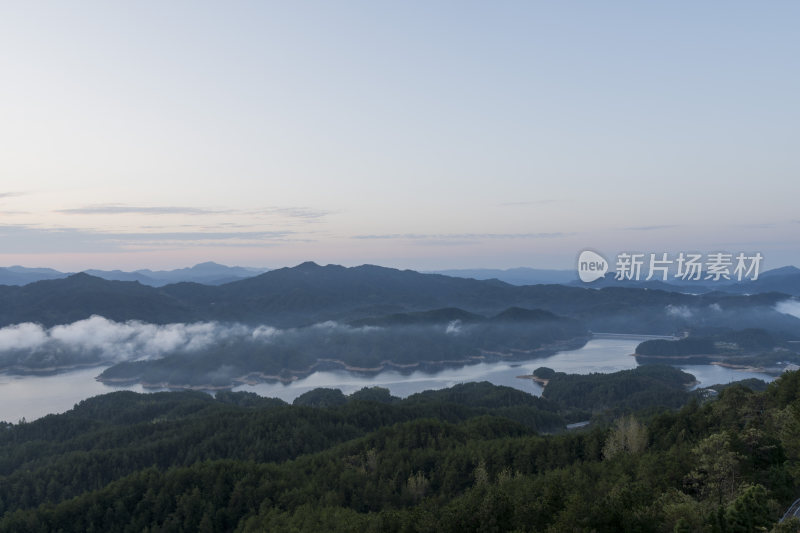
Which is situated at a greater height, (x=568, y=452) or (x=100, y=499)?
(x=568, y=452)

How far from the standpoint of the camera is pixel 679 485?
3428 centimetres

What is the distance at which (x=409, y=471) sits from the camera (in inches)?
2682

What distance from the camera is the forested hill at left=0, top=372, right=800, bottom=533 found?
30.3 m

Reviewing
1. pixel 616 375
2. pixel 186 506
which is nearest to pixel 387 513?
pixel 186 506

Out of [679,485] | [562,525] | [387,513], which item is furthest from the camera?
[387,513]

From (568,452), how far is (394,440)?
2813cm

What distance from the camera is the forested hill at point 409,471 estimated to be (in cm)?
3031

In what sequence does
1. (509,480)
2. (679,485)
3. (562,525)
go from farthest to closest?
(509,480) → (679,485) → (562,525)

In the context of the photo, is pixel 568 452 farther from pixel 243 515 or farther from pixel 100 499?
pixel 100 499

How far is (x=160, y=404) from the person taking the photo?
138 meters

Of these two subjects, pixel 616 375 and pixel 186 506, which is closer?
pixel 186 506

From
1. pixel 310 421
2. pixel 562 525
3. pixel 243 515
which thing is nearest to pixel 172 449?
pixel 310 421

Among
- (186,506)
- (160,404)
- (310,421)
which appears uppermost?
(186,506)

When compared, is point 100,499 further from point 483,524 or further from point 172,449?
point 483,524
